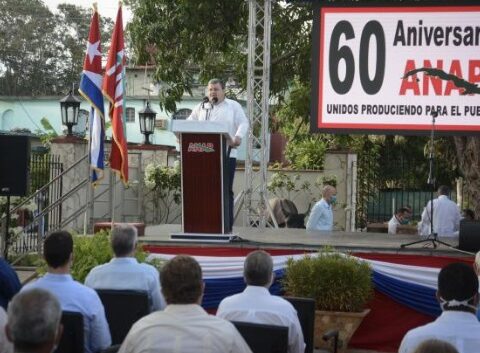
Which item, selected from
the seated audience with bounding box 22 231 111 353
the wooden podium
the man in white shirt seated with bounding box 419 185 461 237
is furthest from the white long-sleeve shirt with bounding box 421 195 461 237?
the seated audience with bounding box 22 231 111 353

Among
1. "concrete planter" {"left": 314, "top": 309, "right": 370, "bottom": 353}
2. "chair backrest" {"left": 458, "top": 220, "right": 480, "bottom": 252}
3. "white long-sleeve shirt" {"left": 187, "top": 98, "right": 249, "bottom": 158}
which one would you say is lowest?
"concrete planter" {"left": 314, "top": 309, "right": 370, "bottom": 353}

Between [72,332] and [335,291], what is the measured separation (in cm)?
355

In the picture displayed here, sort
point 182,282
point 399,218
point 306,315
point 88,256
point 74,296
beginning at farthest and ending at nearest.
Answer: point 399,218, point 88,256, point 306,315, point 74,296, point 182,282

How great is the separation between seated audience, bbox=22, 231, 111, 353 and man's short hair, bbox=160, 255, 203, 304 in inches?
34.1

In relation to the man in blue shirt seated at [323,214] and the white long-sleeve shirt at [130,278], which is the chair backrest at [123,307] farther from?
the man in blue shirt seated at [323,214]

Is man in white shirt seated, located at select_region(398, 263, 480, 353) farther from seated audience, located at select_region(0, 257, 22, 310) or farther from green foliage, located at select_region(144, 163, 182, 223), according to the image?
green foliage, located at select_region(144, 163, 182, 223)

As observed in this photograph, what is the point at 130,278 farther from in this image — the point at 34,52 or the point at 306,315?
the point at 34,52

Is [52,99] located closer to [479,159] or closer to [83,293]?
[479,159]

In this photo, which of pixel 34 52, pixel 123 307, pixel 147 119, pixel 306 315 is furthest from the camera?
pixel 34 52

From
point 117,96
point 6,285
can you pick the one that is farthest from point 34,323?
point 117,96

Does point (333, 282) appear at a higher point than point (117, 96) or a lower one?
lower

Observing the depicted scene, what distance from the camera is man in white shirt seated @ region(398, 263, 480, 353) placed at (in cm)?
404

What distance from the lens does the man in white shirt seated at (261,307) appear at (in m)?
4.84

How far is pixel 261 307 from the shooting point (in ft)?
16.0
